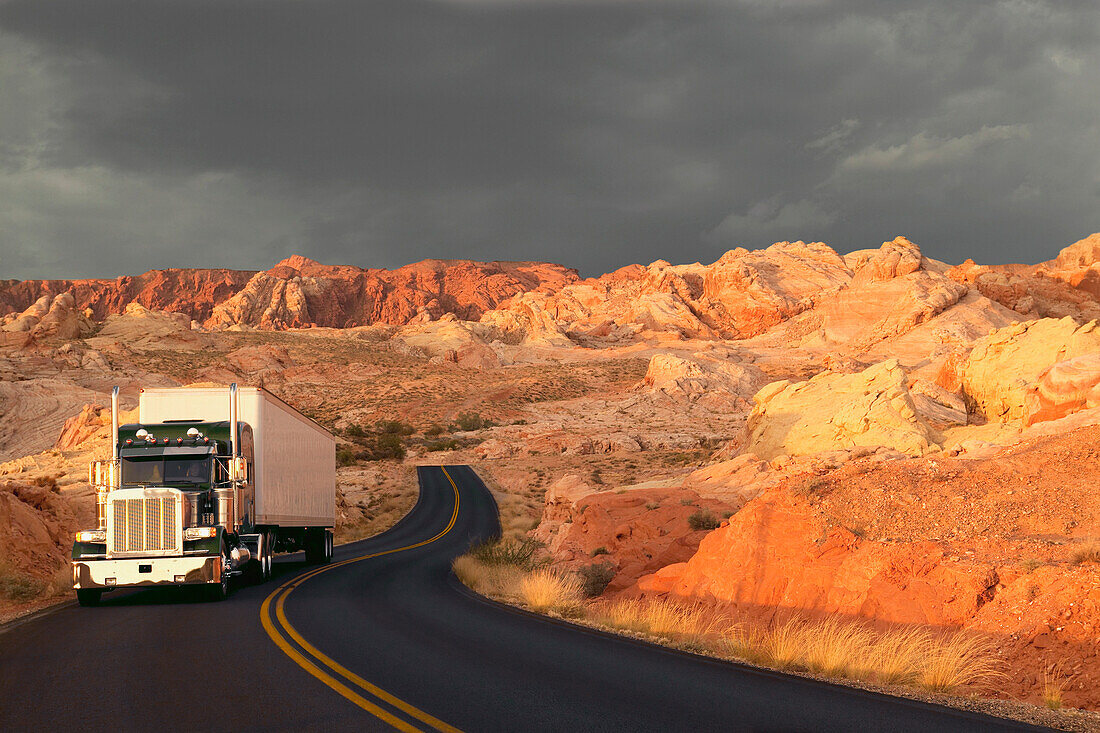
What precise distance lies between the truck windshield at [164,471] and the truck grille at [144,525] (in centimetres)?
74

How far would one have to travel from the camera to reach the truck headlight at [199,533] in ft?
54.8

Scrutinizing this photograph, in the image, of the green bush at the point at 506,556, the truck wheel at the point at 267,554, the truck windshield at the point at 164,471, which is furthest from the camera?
the green bush at the point at 506,556

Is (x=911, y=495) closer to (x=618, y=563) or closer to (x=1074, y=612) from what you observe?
(x=1074, y=612)

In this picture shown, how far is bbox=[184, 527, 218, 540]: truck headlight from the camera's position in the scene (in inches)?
658

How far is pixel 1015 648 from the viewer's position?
35.3 ft

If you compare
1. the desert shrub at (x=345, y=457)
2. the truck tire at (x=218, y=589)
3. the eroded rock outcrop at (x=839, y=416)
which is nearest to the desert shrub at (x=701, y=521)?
the eroded rock outcrop at (x=839, y=416)

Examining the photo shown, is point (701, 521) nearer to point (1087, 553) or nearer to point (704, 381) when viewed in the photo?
point (1087, 553)

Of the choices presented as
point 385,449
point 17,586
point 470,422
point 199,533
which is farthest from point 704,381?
point 17,586

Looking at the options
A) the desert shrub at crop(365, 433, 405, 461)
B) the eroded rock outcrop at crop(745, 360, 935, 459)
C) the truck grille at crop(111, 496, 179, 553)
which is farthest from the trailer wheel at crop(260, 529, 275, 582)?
the desert shrub at crop(365, 433, 405, 461)

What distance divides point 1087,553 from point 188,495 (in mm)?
17095

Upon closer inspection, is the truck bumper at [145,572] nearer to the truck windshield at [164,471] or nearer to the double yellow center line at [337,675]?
the double yellow center line at [337,675]

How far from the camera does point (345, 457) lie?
71750 millimetres

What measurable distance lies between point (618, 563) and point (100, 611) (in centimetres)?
1303

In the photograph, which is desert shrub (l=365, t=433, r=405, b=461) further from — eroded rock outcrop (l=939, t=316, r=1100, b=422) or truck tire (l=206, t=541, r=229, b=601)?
truck tire (l=206, t=541, r=229, b=601)
